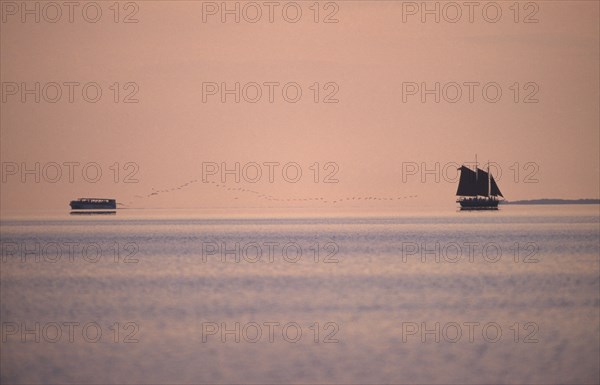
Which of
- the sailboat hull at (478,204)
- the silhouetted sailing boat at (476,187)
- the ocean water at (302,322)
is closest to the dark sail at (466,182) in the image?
the silhouetted sailing boat at (476,187)

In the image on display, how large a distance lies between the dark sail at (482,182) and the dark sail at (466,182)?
0.84 meters

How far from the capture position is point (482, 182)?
169875mm

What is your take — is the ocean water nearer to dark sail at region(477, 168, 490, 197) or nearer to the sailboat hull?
dark sail at region(477, 168, 490, 197)

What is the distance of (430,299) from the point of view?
118 ft

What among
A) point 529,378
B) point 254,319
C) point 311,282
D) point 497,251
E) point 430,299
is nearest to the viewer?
point 529,378

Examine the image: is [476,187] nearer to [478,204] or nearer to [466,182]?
[466,182]

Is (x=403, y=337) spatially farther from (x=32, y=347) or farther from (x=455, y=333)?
(x=32, y=347)

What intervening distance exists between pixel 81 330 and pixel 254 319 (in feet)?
17.0

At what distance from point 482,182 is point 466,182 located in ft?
12.5

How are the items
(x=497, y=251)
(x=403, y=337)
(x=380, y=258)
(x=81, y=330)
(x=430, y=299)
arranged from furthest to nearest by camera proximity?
(x=497, y=251) → (x=380, y=258) → (x=430, y=299) → (x=81, y=330) → (x=403, y=337)

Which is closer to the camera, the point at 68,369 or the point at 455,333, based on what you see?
the point at 68,369

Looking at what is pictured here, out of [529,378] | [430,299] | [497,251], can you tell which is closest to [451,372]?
[529,378]

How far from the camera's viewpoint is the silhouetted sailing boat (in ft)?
547

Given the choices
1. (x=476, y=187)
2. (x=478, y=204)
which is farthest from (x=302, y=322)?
(x=478, y=204)
